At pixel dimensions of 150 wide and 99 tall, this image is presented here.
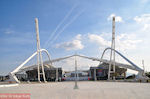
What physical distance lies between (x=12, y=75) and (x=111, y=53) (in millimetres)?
42826

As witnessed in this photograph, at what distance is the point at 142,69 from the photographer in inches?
2280

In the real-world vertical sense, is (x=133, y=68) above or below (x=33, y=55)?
below

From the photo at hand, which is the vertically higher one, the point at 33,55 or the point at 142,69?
the point at 33,55

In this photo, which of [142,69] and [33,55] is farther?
[33,55]

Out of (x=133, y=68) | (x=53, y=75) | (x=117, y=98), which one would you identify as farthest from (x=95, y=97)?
(x=53, y=75)

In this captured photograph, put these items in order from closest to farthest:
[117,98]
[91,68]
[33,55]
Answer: [117,98], [33,55], [91,68]

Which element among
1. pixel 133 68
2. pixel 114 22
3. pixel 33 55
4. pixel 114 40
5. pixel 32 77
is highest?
pixel 114 22

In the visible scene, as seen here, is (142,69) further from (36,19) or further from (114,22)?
(36,19)

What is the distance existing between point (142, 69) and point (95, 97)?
49651 millimetres

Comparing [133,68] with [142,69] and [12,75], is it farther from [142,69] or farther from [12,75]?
[12,75]

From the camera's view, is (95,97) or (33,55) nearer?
(95,97)

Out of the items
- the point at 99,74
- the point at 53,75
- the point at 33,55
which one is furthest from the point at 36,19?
the point at 99,74

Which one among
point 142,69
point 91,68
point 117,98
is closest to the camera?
point 117,98

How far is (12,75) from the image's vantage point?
60906 mm
